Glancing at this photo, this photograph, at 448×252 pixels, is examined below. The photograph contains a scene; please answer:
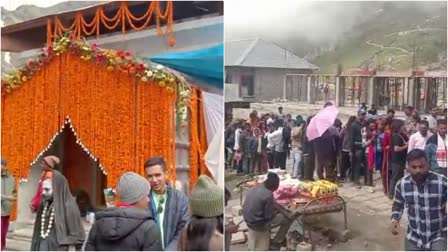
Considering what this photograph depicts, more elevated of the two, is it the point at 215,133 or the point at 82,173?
the point at 215,133

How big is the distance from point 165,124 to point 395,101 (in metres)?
0.98

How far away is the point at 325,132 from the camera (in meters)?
2.83

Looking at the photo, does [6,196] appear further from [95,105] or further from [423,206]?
[423,206]

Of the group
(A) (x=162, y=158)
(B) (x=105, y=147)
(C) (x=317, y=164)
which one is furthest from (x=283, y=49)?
(B) (x=105, y=147)

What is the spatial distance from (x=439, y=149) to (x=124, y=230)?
1324 mm

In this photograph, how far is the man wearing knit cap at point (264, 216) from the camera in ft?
9.29

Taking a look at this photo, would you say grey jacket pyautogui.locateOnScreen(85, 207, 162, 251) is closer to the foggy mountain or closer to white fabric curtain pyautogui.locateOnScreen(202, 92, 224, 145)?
white fabric curtain pyautogui.locateOnScreen(202, 92, 224, 145)

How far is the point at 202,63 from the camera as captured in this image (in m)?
2.84

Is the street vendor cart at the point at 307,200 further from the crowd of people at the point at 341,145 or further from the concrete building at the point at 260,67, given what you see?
the concrete building at the point at 260,67

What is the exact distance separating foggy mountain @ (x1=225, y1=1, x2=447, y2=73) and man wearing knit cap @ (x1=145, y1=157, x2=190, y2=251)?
659 millimetres

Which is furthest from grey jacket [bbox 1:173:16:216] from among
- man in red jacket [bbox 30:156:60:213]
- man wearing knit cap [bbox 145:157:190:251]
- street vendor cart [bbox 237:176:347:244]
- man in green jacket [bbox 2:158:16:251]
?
street vendor cart [bbox 237:176:347:244]

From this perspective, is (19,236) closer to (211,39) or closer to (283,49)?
(211,39)

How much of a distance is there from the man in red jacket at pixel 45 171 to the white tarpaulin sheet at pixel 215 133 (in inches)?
27.8

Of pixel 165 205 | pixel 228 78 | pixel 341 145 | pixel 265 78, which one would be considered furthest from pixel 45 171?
pixel 341 145
